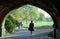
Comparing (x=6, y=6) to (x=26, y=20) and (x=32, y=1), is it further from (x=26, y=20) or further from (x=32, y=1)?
(x=26, y=20)

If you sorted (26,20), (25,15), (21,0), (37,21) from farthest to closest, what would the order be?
(37,21) → (26,20) → (25,15) → (21,0)

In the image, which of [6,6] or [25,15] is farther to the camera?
[25,15]

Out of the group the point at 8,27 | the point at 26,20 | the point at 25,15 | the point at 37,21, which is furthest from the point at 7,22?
the point at 37,21

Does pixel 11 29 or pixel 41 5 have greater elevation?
pixel 41 5

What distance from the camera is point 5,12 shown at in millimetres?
21266

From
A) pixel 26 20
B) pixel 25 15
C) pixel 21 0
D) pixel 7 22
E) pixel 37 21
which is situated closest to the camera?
pixel 21 0

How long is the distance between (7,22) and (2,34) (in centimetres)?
355

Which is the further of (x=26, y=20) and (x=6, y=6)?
(x=26, y=20)

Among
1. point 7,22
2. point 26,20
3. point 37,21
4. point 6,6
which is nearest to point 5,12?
point 6,6

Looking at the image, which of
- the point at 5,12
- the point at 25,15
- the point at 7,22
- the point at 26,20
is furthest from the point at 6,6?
the point at 26,20

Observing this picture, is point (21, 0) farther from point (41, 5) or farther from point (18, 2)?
point (41, 5)

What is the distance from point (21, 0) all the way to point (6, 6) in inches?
59.8

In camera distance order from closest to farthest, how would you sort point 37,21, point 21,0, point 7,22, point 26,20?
1. point 21,0
2. point 7,22
3. point 26,20
4. point 37,21

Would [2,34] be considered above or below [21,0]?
below
